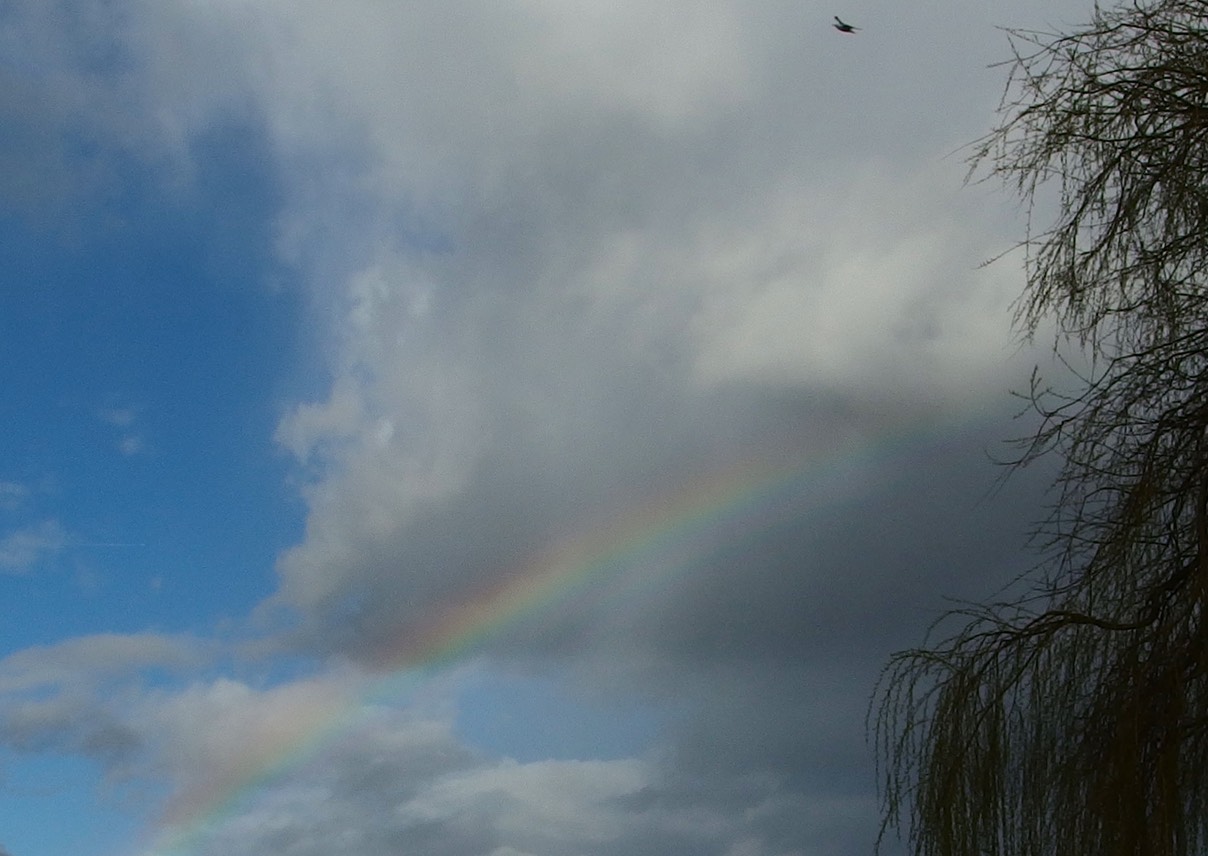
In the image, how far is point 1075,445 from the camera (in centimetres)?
598

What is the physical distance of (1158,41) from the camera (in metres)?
6.05

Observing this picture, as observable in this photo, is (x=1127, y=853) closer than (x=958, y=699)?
Yes

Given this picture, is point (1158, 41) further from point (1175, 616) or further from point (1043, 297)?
point (1175, 616)

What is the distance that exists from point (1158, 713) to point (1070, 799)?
1.70 feet

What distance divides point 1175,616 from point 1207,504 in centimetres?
52

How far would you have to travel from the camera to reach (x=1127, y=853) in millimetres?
5547

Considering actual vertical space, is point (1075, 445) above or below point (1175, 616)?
above

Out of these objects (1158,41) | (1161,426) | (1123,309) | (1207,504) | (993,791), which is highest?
(1158,41)

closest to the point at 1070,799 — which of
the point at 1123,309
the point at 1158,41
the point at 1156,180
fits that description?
the point at 1123,309

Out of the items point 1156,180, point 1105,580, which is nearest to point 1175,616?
point 1105,580

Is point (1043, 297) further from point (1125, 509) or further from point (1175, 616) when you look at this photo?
point (1175, 616)

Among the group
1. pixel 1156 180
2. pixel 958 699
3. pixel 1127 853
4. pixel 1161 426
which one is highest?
pixel 1156 180

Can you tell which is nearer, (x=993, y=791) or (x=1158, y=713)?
(x=1158, y=713)

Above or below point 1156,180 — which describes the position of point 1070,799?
below
